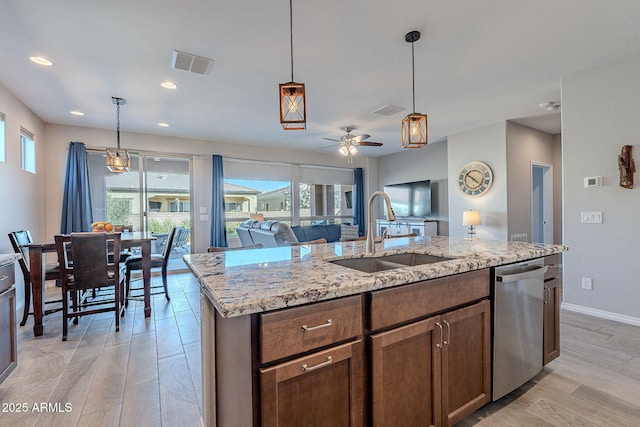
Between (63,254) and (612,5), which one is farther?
(63,254)

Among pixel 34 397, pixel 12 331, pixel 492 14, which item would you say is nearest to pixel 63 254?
pixel 12 331

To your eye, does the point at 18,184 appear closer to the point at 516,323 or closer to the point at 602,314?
the point at 516,323

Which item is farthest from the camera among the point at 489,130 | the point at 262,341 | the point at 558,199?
the point at 558,199

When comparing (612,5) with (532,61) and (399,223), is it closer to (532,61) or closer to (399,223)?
(532,61)

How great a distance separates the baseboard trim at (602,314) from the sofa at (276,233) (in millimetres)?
3224

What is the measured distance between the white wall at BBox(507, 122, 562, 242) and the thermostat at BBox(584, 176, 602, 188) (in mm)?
1598

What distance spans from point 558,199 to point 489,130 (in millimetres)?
2302

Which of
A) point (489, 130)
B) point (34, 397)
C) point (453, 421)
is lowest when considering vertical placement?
point (34, 397)

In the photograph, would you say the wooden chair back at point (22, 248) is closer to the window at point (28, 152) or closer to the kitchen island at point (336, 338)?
the window at point (28, 152)

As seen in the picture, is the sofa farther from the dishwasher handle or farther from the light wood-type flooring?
the dishwasher handle

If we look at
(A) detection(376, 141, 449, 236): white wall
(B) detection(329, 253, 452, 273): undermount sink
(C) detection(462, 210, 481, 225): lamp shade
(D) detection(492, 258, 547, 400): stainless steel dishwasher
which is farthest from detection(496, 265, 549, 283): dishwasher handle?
→ (A) detection(376, 141, 449, 236): white wall

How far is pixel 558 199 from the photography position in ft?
18.8

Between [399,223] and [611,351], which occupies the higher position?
[399,223]

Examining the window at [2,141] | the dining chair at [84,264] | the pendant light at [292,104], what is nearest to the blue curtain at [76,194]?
the window at [2,141]
